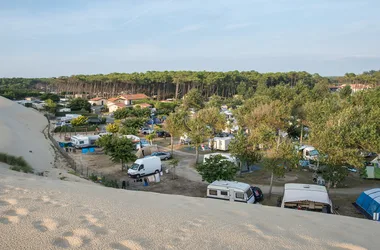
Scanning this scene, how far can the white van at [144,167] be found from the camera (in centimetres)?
2058

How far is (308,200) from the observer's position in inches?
509

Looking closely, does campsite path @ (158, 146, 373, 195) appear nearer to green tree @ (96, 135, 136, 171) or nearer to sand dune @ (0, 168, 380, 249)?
green tree @ (96, 135, 136, 171)

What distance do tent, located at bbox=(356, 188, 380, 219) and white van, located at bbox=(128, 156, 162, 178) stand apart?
12899mm

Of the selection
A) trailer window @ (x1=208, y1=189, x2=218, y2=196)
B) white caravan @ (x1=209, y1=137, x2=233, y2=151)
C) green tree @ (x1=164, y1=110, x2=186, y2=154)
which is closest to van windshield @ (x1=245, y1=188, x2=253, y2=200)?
trailer window @ (x1=208, y1=189, x2=218, y2=196)

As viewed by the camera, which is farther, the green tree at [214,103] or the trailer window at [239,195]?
the green tree at [214,103]

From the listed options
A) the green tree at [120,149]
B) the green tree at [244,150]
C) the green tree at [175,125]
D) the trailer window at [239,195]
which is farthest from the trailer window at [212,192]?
the green tree at [175,125]

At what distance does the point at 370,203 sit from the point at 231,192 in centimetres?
640

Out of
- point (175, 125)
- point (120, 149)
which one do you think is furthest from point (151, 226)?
point (175, 125)

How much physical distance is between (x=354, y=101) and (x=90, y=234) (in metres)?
38.2

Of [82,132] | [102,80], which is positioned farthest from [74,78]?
[82,132]

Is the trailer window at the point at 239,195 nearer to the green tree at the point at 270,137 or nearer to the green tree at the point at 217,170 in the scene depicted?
the green tree at the point at 217,170

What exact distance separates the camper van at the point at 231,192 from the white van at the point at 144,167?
22.2ft

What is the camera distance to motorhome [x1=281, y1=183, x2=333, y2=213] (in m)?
12.8

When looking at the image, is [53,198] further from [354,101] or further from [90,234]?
[354,101]
